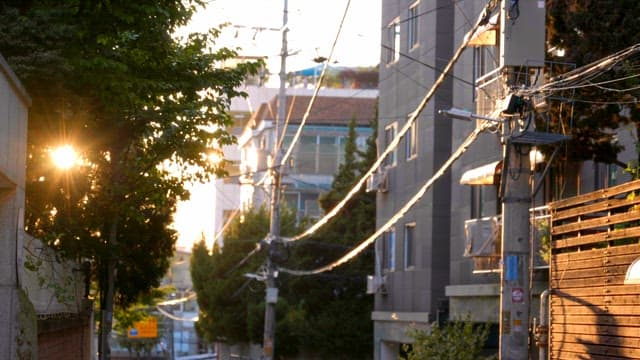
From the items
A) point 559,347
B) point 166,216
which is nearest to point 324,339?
point 166,216

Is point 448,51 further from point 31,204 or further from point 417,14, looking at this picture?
→ point 31,204

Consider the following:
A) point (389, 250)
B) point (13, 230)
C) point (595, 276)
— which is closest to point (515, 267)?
point (595, 276)

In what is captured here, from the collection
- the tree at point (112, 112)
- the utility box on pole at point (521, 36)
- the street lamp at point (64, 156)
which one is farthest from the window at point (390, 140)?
the utility box on pole at point (521, 36)

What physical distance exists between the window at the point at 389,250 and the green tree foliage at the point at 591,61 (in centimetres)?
1457

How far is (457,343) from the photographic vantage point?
81.8ft

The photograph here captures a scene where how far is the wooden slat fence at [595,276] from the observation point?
647 inches

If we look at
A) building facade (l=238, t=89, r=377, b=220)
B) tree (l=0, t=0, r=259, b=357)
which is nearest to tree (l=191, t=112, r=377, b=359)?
building facade (l=238, t=89, r=377, b=220)

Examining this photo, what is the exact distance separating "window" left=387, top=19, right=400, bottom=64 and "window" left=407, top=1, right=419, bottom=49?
0.70 m

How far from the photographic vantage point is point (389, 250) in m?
38.2

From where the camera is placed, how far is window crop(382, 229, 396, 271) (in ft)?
123

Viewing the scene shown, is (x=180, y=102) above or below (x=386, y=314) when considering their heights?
above

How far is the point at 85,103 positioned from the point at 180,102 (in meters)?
2.49

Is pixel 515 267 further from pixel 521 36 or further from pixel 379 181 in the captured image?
pixel 379 181

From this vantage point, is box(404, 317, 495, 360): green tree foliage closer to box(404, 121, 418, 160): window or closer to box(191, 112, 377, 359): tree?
box(404, 121, 418, 160): window
